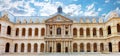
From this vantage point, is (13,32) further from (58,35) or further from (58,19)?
(58,19)

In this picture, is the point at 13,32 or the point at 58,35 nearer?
the point at 58,35

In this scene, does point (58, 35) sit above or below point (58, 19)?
below

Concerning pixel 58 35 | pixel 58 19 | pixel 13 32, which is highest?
pixel 58 19

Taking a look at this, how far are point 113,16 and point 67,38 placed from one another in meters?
15.0

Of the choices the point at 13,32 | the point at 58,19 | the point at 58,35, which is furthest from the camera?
the point at 13,32

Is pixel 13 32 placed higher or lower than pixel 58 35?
higher

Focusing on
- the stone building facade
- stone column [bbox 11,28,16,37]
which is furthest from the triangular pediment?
stone column [bbox 11,28,16,37]

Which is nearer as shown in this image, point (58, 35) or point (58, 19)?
point (58, 35)

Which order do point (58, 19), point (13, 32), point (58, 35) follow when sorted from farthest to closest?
point (13, 32) → point (58, 19) → point (58, 35)

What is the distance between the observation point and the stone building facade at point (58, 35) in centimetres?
4984

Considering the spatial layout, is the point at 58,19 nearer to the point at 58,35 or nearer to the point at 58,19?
the point at 58,19

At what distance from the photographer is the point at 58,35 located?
50469 mm

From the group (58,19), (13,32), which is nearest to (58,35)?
(58,19)

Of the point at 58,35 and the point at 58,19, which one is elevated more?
the point at 58,19
